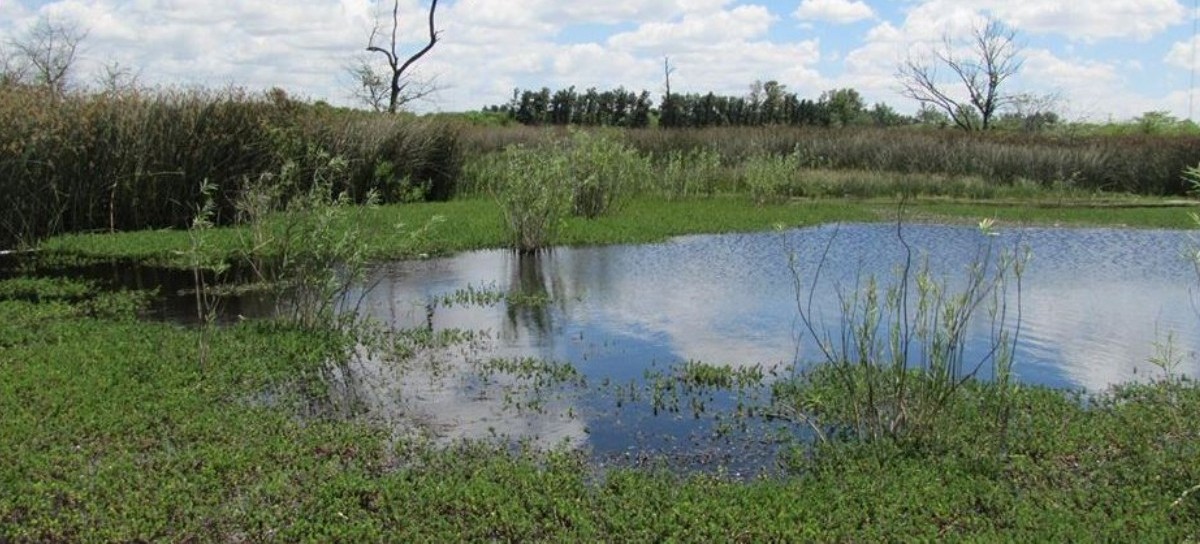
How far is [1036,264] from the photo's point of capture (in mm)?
14391

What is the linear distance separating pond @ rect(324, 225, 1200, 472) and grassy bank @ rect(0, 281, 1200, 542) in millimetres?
621

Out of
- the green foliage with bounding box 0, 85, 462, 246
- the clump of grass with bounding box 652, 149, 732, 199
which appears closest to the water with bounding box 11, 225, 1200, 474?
the green foliage with bounding box 0, 85, 462, 246

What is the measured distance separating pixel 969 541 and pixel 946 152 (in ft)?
81.1

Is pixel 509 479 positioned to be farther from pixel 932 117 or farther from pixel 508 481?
pixel 932 117

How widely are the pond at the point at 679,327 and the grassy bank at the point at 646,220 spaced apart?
84 cm

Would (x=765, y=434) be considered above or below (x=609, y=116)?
below

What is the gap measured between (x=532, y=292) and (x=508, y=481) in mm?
6595

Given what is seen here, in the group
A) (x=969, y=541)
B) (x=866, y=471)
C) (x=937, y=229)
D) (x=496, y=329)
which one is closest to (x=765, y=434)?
(x=866, y=471)

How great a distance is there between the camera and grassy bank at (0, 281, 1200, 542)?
503 cm

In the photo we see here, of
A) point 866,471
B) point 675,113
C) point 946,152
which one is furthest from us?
point 675,113

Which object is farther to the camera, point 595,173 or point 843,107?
point 843,107

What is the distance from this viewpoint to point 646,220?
61.3 ft

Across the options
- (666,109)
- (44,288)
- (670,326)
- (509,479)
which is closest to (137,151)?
(44,288)

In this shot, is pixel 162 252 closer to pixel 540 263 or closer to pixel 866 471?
pixel 540 263
